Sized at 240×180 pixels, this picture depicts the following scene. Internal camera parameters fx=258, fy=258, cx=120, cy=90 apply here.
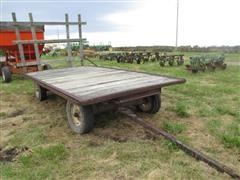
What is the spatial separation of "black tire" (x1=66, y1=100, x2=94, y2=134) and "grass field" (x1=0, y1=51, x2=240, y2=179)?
0.12 meters

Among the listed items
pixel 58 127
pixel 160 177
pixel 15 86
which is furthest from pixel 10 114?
pixel 160 177

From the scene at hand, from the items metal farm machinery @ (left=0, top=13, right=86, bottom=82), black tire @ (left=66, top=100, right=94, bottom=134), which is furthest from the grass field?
metal farm machinery @ (left=0, top=13, right=86, bottom=82)

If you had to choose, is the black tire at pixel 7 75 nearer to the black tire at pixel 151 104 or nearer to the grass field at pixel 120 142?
the grass field at pixel 120 142

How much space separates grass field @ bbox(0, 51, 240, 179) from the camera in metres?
3.11

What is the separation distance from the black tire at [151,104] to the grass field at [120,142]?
129 mm

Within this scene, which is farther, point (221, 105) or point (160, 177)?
point (221, 105)

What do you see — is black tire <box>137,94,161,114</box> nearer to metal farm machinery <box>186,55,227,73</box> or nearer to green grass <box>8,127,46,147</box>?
green grass <box>8,127,46,147</box>

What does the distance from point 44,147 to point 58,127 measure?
2.75 ft

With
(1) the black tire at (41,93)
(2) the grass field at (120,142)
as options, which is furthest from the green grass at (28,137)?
(1) the black tire at (41,93)

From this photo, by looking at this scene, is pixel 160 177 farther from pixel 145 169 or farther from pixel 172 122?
pixel 172 122

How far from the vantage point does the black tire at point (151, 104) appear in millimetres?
4896

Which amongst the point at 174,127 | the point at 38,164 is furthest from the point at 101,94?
the point at 174,127

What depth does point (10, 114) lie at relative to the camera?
5543 millimetres

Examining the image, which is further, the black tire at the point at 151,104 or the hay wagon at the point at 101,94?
the black tire at the point at 151,104
